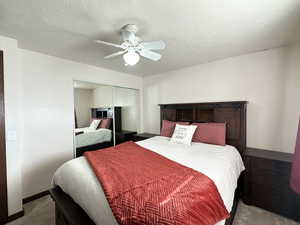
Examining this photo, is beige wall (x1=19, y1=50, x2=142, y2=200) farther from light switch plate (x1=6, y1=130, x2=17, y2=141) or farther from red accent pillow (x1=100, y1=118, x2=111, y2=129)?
red accent pillow (x1=100, y1=118, x2=111, y2=129)

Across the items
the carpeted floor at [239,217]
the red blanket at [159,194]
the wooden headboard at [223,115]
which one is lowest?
the carpeted floor at [239,217]

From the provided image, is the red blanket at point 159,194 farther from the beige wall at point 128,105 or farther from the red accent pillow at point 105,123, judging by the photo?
the beige wall at point 128,105

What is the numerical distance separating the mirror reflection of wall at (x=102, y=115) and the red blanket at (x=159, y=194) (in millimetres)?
1628

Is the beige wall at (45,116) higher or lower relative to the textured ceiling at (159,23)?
lower

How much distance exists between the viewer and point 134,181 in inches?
48.8

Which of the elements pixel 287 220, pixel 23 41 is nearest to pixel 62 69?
pixel 23 41

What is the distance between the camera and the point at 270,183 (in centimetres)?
198

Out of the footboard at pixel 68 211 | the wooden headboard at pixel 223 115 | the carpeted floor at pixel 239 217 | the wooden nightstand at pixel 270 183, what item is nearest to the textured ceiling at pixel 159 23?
the wooden headboard at pixel 223 115

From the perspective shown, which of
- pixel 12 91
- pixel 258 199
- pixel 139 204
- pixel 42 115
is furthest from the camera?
pixel 42 115

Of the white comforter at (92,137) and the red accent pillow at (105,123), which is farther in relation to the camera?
the red accent pillow at (105,123)

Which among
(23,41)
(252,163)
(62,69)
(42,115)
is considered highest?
(23,41)

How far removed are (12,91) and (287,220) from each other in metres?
3.96

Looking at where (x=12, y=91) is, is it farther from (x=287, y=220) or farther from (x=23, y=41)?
(x=287, y=220)

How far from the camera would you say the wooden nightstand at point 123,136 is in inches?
146
